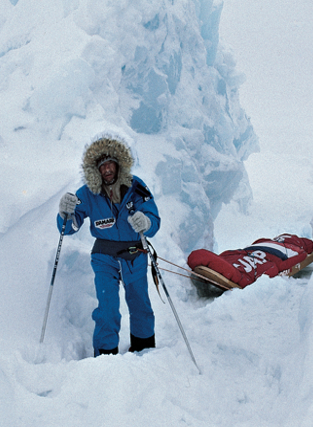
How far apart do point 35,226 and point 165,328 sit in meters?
1.52

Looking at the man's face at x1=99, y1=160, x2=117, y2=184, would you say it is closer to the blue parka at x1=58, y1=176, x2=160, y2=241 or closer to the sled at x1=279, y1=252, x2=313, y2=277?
the blue parka at x1=58, y1=176, x2=160, y2=241

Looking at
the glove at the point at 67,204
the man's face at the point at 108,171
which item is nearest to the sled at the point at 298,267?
the man's face at the point at 108,171

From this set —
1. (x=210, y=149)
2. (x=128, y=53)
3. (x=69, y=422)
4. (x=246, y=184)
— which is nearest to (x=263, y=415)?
(x=69, y=422)

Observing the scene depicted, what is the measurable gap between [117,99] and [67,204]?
3312mm

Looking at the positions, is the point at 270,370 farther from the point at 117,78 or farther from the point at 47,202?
the point at 117,78

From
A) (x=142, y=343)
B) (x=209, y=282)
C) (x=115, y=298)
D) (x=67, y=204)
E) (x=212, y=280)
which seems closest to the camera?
(x=67, y=204)

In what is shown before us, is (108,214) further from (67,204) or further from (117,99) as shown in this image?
(117,99)

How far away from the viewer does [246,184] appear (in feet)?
41.6

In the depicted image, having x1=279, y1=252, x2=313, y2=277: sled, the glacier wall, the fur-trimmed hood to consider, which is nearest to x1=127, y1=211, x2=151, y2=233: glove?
the fur-trimmed hood

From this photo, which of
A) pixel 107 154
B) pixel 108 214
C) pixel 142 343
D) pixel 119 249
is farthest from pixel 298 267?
pixel 107 154

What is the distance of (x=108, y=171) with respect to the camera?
243 cm

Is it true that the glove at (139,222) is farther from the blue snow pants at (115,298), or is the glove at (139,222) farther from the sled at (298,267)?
the sled at (298,267)

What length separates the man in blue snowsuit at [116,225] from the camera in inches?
93.7

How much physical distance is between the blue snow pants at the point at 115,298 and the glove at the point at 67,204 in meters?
0.40
